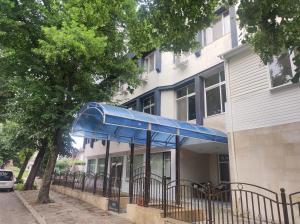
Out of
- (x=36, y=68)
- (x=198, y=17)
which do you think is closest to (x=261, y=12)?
(x=198, y=17)

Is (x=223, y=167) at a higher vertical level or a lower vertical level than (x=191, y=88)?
lower

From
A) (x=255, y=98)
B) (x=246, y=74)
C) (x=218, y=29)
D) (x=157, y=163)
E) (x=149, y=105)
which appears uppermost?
(x=218, y=29)

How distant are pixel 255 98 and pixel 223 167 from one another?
5824 mm

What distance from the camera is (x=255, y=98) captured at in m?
9.55

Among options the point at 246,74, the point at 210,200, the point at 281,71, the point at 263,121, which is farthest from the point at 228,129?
the point at 210,200

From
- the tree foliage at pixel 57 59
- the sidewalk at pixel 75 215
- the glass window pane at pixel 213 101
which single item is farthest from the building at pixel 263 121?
the tree foliage at pixel 57 59

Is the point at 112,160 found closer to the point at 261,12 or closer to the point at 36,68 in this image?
the point at 36,68

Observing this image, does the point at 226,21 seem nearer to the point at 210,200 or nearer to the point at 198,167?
the point at 198,167

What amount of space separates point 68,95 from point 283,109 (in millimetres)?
9781

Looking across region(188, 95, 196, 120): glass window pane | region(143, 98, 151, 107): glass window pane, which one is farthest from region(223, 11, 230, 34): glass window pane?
region(143, 98, 151, 107): glass window pane

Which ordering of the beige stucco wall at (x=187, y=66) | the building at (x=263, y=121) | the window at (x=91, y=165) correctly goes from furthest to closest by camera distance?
1. the window at (x=91, y=165)
2. the beige stucco wall at (x=187, y=66)
3. the building at (x=263, y=121)

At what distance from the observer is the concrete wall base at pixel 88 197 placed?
12.1 meters

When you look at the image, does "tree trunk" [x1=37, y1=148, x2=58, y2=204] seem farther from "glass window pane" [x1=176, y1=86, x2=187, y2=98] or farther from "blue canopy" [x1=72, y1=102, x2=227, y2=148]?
"glass window pane" [x1=176, y1=86, x2=187, y2=98]

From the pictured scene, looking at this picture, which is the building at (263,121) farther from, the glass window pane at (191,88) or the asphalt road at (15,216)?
the asphalt road at (15,216)
